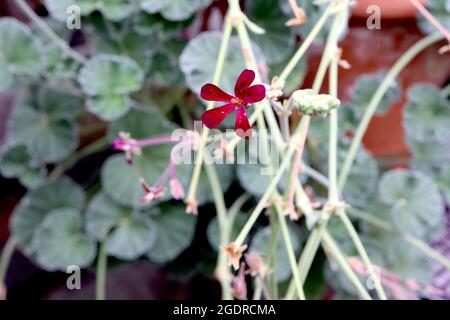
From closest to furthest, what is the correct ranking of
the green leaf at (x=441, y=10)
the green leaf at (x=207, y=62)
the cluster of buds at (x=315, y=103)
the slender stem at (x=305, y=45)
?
1. the cluster of buds at (x=315, y=103)
2. the slender stem at (x=305, y=45)
3. the green leaf at (x=207, y=62)
4. the green leaf at (x=441, y=10)

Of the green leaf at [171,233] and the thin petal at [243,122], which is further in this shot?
the green leaf at [171,233]

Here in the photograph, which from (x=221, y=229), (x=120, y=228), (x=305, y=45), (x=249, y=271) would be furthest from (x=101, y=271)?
(x=305, y=45)

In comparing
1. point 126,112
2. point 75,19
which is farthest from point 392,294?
point 75,19

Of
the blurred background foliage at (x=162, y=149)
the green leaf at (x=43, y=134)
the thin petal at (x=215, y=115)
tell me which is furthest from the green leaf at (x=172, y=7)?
the thin petal at (x=215, y=115)

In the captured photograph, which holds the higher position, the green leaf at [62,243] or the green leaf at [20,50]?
the green leaf at [20,50]

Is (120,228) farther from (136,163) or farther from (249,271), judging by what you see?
(249,271)

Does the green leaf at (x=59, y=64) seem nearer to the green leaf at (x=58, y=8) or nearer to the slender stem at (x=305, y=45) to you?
the green leaf at (x=58, y=8)

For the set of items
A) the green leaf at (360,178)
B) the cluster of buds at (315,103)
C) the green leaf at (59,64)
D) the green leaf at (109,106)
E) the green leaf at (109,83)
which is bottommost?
the cluster of buds at (315,103)

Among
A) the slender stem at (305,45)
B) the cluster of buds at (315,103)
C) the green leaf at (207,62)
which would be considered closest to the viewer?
the cluster of buds at (315,103)
